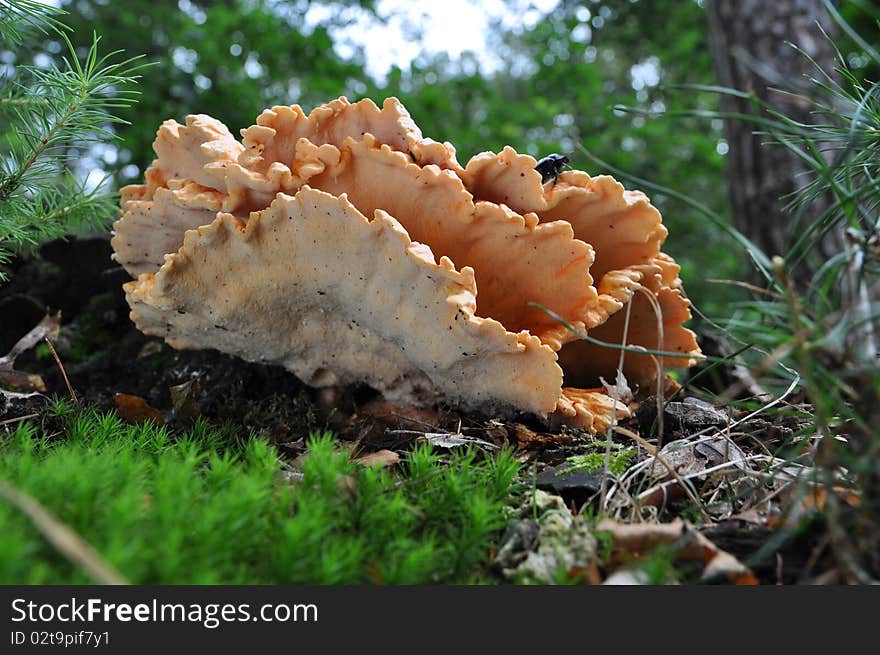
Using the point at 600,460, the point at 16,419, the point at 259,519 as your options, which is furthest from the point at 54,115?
the point at 600,460

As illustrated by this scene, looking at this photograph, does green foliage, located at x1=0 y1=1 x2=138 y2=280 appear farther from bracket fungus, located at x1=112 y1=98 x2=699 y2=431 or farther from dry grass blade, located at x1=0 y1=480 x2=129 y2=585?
dry grass blade, located at x1=0 y1=480 x2=129 y2=585

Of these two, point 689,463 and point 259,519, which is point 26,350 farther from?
point 689,463

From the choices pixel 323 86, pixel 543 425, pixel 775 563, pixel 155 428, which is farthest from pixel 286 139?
pixel 323 86

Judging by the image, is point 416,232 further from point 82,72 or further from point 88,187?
point 88,187

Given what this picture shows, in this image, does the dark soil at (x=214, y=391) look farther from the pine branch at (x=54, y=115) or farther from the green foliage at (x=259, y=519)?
the pine branch at (x=54, y=115)

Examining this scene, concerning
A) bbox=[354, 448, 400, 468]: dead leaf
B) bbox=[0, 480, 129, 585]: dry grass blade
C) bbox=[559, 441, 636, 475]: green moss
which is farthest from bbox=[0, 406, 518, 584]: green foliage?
bbox=[559, 441, 636, 475]: green moss

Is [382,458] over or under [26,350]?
over
